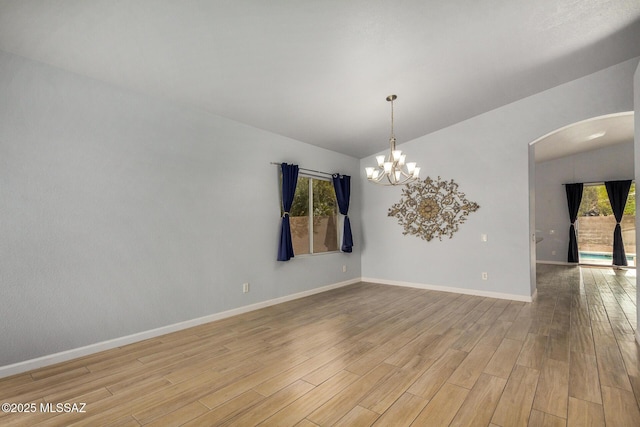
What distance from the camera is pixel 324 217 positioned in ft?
19.6

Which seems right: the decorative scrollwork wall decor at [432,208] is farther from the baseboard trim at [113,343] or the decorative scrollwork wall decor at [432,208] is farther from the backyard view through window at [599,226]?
the backyard view through window at [599,226]

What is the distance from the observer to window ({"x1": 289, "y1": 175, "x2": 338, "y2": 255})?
5.35 meters

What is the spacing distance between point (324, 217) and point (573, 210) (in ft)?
23.9

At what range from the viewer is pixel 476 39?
3146 millimetres

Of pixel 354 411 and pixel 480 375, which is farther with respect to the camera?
pixel 480 375

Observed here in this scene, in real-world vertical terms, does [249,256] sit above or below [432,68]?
below

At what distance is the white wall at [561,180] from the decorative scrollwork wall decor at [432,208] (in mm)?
5432

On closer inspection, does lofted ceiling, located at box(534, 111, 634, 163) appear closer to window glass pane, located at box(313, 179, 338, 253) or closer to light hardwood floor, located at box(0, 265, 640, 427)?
light hardwood floor, located at box(0, 265, 640, 427)

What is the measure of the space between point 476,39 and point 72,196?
427 centimetres

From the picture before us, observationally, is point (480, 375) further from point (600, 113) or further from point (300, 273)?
point (600, 113)

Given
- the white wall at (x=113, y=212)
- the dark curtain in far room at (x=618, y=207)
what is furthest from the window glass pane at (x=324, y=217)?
the dark curtain in far room at (x=618, y=207)

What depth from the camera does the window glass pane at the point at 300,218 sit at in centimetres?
528

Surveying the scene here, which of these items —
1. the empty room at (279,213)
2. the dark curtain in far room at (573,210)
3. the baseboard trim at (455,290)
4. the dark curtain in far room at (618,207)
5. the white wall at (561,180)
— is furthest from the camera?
the dark curtain in far room at (573,210)

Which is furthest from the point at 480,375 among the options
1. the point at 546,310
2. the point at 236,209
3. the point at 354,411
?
the point at 236,209
